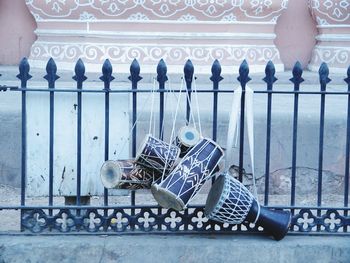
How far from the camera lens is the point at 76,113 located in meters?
4.38

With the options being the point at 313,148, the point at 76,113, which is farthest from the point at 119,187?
the point at 313,148

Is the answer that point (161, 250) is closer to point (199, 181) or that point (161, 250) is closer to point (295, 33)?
point (199, 181)

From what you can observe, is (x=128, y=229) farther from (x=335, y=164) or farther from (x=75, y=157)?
(x=335, y=164)

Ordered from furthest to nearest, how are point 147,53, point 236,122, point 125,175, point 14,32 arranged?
1. point 14,32
2. point 147,53
3. point 236,122
4. point 125,175

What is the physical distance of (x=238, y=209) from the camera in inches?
160

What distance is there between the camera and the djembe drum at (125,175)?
160 inches

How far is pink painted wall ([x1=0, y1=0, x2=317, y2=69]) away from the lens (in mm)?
7598

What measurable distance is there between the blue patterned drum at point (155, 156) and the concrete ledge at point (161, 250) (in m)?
0.46

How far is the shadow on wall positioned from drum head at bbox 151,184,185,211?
3954 millimetres

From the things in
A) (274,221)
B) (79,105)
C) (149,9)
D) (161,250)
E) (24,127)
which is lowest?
(161,250)

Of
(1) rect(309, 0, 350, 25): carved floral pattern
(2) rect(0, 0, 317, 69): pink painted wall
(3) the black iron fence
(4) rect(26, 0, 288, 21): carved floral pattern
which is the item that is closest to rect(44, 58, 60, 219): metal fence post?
(3) the black iron fence

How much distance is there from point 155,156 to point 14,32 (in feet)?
13.2

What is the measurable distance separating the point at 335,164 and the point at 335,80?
1.91 metres

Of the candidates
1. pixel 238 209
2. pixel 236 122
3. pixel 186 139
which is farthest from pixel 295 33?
pixel 238 209
